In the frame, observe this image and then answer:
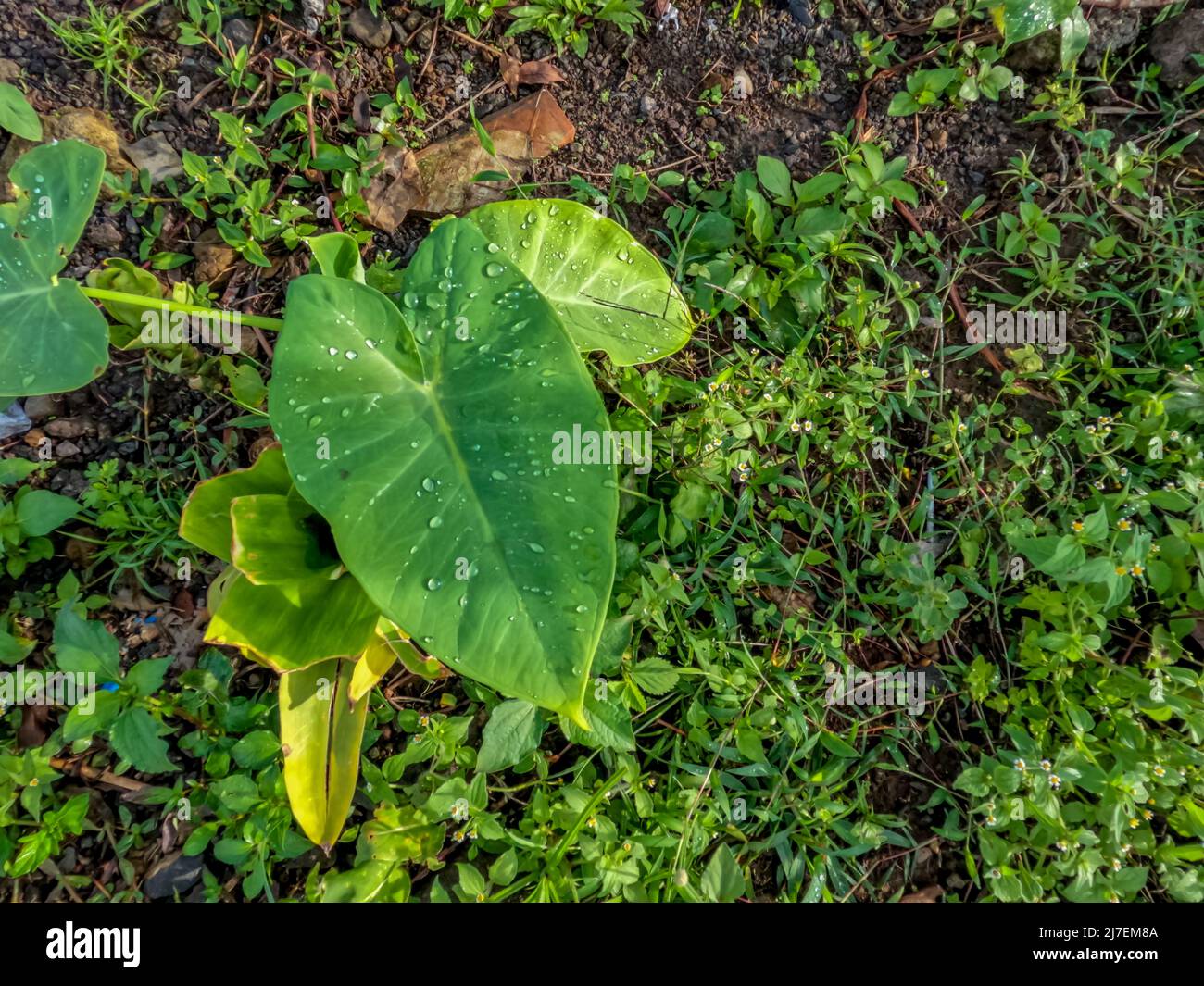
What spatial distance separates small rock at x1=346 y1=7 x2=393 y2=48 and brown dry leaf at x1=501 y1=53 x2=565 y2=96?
0.33 meters

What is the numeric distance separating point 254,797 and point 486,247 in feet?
3.77

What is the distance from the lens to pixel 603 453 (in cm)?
112

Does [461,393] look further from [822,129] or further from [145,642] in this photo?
[822,129]

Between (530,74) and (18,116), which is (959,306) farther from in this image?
(18,116)

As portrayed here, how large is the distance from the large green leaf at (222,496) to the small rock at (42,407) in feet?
2.42

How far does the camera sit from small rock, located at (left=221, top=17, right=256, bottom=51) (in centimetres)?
Result: 195

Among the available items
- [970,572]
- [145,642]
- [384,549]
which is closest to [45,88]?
[145,642]

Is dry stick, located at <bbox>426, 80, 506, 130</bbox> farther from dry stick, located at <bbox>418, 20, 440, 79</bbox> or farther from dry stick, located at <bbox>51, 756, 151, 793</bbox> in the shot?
dry stick, located at <bbox>51, 756, 151, 793</bbox>

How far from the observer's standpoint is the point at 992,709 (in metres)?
1.65

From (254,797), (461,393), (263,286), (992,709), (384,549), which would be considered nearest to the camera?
(384,549)

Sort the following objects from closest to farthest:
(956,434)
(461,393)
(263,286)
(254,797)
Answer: (461,393) → (254,797) → (956,434) → (263,286)

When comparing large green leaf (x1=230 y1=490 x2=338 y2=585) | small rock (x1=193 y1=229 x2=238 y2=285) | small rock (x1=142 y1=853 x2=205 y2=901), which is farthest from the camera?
small rock (x1=193 y1=229 x2=238 y2=285)

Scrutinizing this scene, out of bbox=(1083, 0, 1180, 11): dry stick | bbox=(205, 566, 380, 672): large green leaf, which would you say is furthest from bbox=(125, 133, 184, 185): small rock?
bbox=(1083, 0, 1180, 11): dry stick

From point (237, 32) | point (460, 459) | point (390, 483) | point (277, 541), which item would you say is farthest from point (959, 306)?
point (237, 32)
